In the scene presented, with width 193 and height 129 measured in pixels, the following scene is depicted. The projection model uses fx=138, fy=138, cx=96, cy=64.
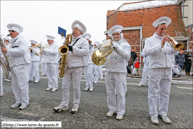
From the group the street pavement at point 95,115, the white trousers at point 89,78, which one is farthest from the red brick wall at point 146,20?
the street pavement at point 95,115

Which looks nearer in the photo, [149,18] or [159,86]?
[159,86]

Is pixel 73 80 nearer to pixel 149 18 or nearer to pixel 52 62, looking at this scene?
pixel 52 62

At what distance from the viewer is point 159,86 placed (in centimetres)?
313

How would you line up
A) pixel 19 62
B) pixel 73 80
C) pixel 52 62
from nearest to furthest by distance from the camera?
pixel 73 80 < pixel 19 62 < pixel 52 62

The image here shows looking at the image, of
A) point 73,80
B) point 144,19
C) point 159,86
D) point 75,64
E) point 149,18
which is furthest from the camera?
point 144,19

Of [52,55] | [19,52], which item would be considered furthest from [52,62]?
[19,52]

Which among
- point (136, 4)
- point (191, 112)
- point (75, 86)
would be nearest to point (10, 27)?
point (75, 86)

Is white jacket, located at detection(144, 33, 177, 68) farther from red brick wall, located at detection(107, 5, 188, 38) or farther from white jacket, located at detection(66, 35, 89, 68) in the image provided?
red brick wall, located at detection(107, 5, 188, 38)

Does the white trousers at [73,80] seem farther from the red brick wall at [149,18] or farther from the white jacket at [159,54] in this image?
the red brick wall at [149,18]

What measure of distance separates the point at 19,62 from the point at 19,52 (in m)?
0.30

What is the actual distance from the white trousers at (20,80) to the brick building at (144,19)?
15778 millimetres

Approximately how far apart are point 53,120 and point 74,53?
5.11 ft

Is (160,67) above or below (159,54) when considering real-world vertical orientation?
below

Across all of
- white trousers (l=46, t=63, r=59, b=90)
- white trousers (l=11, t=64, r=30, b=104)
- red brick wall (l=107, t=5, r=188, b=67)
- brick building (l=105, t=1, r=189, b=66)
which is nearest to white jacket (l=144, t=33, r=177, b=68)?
white trousers (l=11, t=64, r=30, b=104)
